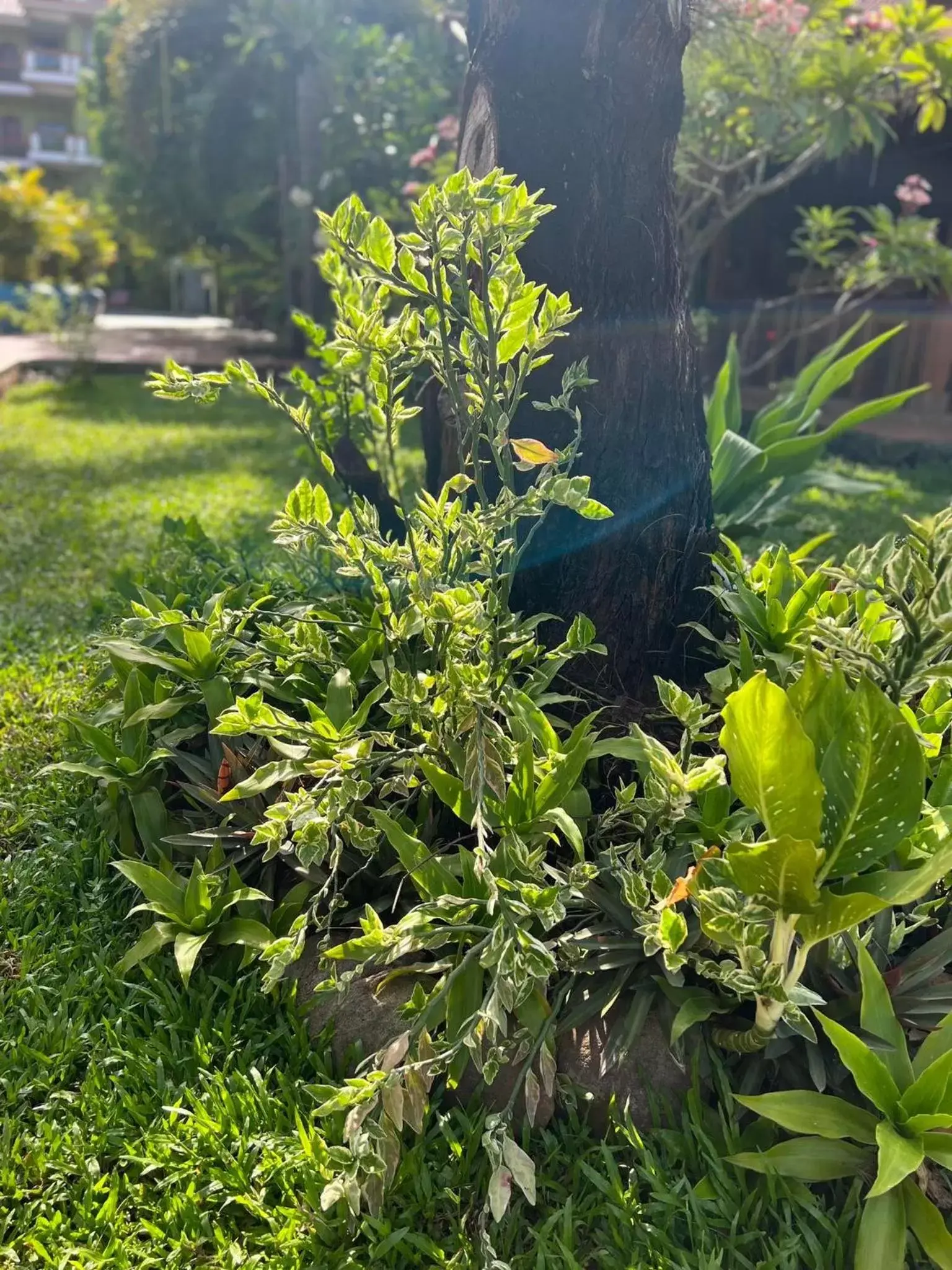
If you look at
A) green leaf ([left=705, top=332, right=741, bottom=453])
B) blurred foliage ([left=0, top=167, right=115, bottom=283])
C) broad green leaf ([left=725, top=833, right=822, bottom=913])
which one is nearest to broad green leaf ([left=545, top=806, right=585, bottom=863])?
broad green leaf ([left=725, top=833, right=822, bottom=913])

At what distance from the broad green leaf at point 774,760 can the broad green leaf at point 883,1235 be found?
468mm

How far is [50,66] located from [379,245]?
47180mm

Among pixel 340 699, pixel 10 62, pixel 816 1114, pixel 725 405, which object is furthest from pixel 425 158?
pixel 10 62

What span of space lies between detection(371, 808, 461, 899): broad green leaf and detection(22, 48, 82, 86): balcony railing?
46.1m

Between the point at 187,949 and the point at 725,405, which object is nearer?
the point at 187,949

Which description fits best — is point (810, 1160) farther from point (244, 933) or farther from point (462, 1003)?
point (244, 933)

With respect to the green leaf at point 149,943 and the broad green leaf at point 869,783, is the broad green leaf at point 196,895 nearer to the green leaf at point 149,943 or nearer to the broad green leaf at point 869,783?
the green leaf at point 149,943

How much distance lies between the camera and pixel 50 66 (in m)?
39.3

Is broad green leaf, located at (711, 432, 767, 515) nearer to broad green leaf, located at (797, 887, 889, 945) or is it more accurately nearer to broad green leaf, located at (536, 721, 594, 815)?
broad green leaf, located at (536, 721, 594, 815)

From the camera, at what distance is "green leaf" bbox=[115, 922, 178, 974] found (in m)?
1.69

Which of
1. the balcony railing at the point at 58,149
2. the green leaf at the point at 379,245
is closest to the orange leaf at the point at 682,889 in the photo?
the green leaf at the point at 379,245

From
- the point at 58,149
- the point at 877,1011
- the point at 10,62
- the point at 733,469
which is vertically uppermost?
the point at 10,62

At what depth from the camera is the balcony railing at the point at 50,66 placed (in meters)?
38.8

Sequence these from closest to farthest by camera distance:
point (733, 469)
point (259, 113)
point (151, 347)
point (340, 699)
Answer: point (340, 699) < point (733, 469) < point (259, 113) < point (151, 347)
